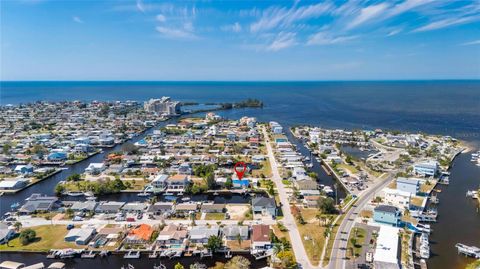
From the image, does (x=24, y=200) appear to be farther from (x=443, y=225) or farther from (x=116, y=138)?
(x=443, y=225)

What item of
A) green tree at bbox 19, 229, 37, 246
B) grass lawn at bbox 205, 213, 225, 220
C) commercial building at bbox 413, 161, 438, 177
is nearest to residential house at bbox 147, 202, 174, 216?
grass lawn at bbox 205, 213, 225, 220

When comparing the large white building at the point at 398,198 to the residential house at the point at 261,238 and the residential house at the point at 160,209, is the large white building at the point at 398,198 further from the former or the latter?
the residential house at the point at 160,209

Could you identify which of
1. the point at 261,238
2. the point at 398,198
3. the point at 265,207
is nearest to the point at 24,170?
the point at 265,207

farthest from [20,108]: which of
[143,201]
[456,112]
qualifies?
[456,112]

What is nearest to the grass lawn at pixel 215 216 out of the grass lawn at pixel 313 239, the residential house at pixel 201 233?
the residential house at pixel 201 233

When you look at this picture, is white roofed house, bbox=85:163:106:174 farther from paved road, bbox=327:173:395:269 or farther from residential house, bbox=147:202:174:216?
paved road, bbox=327:173:395:269
